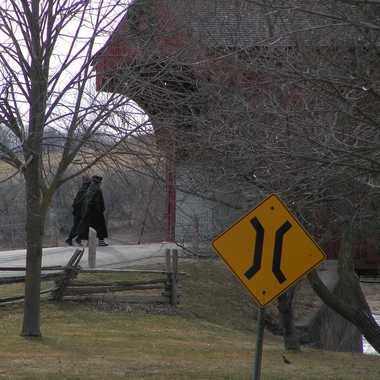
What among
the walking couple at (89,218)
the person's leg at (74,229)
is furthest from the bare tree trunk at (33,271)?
the person's leg at (74,229)

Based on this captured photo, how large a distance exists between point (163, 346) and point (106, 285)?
15.2 ft

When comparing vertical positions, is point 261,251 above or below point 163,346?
above

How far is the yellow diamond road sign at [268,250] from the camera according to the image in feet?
27.7

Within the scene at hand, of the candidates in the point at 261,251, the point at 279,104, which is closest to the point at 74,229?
the point at 279,104

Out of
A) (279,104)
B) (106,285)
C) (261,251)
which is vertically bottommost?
(106,285)

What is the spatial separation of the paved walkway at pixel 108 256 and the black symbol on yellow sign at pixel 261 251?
13.0 metres

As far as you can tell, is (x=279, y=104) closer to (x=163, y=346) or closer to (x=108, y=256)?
(x=163, y=346)

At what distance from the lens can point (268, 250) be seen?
8.50 metres

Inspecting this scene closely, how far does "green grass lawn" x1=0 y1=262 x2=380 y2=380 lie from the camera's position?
11258 millimetres

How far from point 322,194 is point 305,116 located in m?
1.00

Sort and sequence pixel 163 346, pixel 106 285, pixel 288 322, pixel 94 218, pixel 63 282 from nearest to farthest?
pixel 163 346
pixel 288 322
pixel 63 282
pixel 106 285
pixel 94 218

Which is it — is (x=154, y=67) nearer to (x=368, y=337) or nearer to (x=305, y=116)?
(x=305, y=116)

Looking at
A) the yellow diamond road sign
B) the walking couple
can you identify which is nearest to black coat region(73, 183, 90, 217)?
the walking couple

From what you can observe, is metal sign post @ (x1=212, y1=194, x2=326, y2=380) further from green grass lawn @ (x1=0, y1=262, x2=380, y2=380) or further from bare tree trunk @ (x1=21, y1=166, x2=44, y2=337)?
bare tree trunk @ (x1=21, y1=166, x2=44, y2=337)
